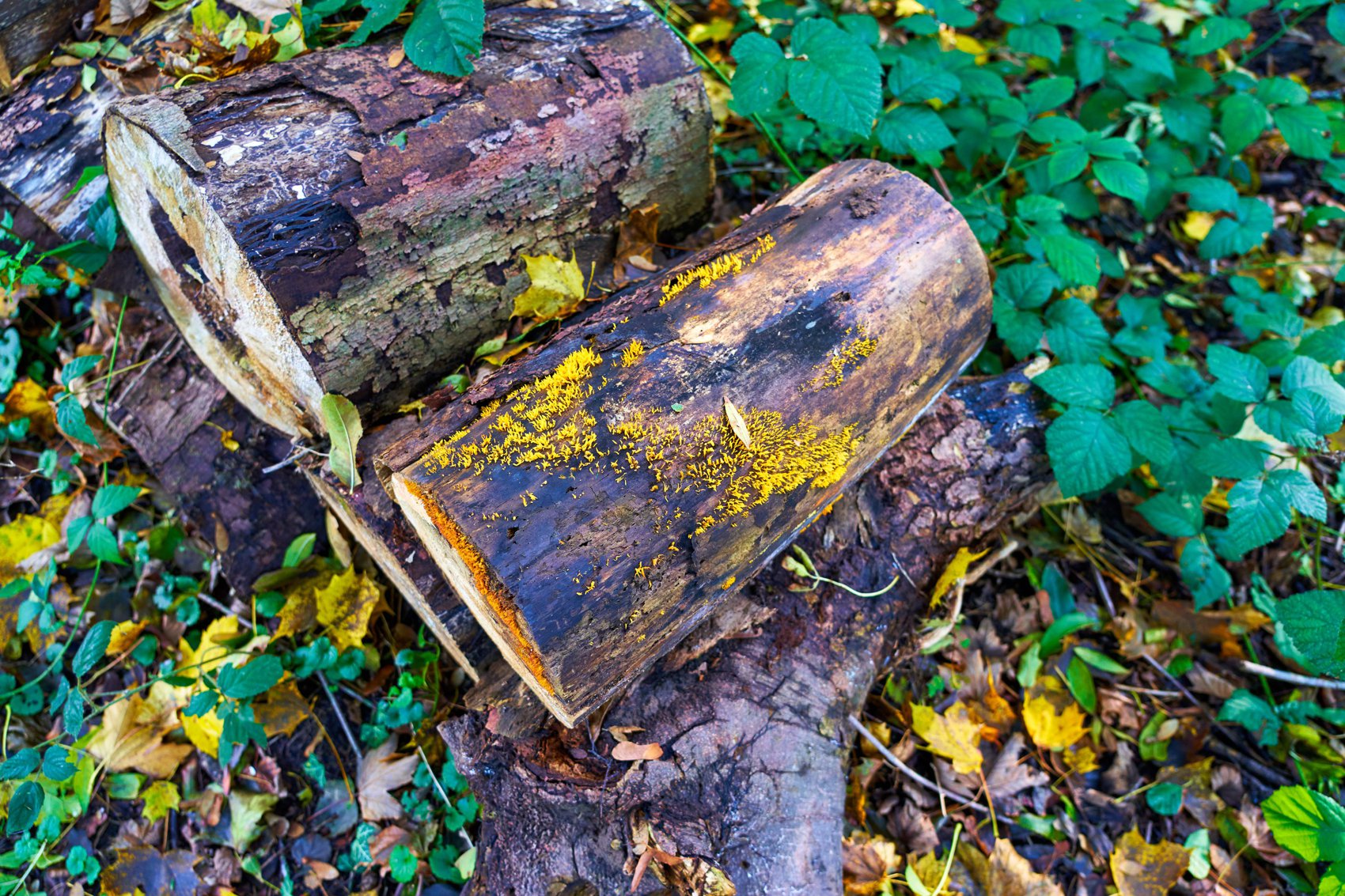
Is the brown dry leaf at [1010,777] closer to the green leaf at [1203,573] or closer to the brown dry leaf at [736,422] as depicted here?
the green leaf at [1203,573]

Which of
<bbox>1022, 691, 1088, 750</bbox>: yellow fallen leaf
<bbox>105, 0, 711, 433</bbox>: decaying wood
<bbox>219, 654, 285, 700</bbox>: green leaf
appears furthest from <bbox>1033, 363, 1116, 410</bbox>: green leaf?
<bbox>219, 654, 285, 700</bbox>: green leaf

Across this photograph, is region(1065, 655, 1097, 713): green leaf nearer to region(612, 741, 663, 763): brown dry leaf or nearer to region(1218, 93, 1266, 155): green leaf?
region(612, 741, 663, 763): brown dry leaf

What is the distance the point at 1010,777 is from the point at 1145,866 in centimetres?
41

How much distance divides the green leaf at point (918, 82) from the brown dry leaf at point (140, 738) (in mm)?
2948

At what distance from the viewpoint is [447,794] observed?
2137 mm

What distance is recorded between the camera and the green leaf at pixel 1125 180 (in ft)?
7.86

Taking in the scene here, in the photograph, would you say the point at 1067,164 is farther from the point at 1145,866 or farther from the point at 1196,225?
the point at 1145,866

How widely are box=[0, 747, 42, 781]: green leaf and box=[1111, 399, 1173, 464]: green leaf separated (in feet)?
9.68

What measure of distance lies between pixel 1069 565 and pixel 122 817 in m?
3.08

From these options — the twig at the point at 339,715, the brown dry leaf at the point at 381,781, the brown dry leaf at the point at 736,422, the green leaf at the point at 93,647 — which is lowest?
the brown dry leaf at the point at 381,781

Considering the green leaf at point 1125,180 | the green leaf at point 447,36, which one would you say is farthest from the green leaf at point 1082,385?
the green leaf at point 447,36

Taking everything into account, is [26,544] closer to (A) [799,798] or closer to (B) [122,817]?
(B) [122,817]

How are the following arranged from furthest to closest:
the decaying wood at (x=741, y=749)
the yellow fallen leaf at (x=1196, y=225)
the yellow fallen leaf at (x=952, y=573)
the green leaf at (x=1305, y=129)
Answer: the yellow fallen leaf at (x=1196, y=225) < the green leaf at (x=1305, y=129) < the yellow fallen leaf at (x=952, y=573) < the decaying wood at (x=741, y=749)

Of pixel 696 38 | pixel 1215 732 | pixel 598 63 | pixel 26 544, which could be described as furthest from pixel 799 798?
pixel 696 38
